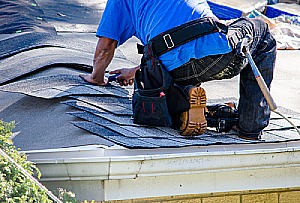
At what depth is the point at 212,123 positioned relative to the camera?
13.1 ft

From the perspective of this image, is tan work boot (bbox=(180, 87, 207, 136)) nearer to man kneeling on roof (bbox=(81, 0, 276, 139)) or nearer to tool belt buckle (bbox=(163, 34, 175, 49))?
man kneeling on roof (bbox=(81, 0, 276, 139))

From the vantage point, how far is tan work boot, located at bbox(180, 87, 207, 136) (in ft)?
12.0

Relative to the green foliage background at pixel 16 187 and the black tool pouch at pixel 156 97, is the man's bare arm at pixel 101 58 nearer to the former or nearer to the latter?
the black tool pouch at pixel 156 97

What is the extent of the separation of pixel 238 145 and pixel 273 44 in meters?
0.86

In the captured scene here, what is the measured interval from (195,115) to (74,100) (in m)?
0.82

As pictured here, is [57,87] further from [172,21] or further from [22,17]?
[22,17]

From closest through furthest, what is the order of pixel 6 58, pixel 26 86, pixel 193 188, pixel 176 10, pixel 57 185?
pixel 57 185, pixel 193 188, pixel 176 10, pixel 26 86, pixel 6 58

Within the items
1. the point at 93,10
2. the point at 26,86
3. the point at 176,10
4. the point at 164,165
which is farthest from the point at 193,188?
the point at 93,10

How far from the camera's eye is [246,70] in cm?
397

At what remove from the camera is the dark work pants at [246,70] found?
383cm

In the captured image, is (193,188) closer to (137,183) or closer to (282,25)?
(137,183)

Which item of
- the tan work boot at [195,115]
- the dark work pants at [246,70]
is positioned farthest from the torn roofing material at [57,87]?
the tan work boot at [195,115]

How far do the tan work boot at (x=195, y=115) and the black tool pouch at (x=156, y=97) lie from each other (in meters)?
0.04

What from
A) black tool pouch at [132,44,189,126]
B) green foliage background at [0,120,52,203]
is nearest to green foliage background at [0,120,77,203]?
green foliage background at [0,120,52,203]
